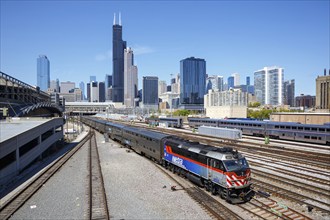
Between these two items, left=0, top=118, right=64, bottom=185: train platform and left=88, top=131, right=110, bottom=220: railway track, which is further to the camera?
left=0, top=118, right=64, bottom=185: train platform

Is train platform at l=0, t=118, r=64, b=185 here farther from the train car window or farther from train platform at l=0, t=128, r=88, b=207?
the train car window

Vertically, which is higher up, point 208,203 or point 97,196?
point 208,203

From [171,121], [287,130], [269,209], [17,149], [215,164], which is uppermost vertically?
[215,164]

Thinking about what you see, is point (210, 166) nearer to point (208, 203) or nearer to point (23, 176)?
point (208, 203)

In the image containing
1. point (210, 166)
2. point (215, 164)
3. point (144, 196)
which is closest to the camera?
point (215, 164)

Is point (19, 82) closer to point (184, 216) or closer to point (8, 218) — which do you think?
point (8, 218)

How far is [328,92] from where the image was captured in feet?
599

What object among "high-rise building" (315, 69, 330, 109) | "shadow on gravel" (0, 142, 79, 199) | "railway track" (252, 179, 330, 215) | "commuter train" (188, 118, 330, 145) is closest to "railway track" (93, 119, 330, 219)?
"railway track" (252, 179, 330, 215)

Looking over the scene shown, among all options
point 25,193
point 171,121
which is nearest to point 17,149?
point 25,193

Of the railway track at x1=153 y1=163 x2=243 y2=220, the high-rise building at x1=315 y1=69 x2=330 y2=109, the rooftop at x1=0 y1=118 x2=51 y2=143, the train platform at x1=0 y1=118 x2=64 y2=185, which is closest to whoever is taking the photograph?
the railway track at x1=153 y1=163 x2=243 y2=220

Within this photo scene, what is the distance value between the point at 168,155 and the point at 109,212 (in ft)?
35.3

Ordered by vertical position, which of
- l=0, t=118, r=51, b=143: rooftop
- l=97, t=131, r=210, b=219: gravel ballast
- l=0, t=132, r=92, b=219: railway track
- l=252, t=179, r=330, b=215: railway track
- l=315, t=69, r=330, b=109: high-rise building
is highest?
l=315, t=69, r=330, b=109: high-rise building

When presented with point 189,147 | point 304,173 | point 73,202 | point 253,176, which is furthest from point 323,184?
point 73,202

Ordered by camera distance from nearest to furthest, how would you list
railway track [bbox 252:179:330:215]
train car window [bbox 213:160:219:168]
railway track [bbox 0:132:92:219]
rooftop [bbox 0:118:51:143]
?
railway track [bbox 252:179:330:215]
railway track [bbox 0:132:92:219]
train car window [bbox 213:160:219:168]
rooftop [bbox 0:118:51:143]
